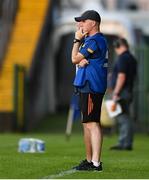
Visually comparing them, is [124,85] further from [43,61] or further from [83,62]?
[43,61]

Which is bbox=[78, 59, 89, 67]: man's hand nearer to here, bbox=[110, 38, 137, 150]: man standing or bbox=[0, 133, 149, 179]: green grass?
bbox=[0, 133, 149, 179]: green grass

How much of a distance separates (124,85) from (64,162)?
4.49 m

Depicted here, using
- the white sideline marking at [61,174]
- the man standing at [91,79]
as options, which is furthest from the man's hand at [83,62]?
the white sideline marking at [61,174]

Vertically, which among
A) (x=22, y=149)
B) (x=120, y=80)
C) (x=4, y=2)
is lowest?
(x=22, y=149)

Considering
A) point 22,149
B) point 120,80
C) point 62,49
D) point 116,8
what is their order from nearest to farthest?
1. point 22,149
2. point 120,80
3. point 62,49
4. point 116,8

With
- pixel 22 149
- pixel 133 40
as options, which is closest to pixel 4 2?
pixel 133 40

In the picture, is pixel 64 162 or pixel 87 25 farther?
pixel 64 162

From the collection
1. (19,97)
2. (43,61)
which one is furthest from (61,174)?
(43,61)

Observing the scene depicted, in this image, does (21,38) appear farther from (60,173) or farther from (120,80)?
(60,173)

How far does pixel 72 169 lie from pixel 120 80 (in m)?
5.32

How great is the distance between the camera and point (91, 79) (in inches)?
425

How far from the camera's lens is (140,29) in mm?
29062

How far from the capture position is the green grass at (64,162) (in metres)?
10.2

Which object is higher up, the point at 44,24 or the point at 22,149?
the point at 44,24
